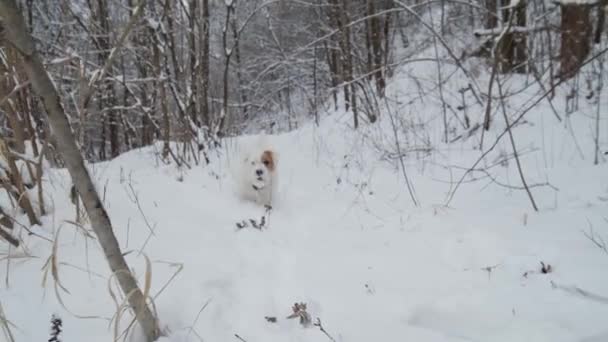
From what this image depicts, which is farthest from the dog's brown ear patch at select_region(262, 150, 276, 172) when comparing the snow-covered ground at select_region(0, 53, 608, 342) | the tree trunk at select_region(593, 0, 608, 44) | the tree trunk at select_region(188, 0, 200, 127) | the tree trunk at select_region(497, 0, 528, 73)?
the tree trunk at select_region(593, 0, 608, 44)

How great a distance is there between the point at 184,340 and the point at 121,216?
96 cm

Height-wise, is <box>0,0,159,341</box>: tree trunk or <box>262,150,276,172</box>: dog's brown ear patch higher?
<box>0,0,159,341</box>: tree trunk

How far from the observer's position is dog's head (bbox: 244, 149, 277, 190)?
103 inches

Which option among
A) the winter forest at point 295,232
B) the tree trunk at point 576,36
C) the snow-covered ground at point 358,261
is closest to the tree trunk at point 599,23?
the tree trunk at point 576,36

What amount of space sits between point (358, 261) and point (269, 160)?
4.22 ft

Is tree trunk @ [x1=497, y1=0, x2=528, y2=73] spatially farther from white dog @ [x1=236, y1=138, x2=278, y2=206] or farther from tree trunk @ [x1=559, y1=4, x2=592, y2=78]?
white dog @ [x1=236, y1=138, x2=278, y2=206]

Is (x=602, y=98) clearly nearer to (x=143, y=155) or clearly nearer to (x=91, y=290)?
(x=91, y=290)

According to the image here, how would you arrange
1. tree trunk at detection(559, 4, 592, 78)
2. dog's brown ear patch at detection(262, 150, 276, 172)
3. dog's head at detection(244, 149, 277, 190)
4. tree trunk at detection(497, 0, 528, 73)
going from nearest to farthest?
dog's head at detection(244, 149, 277, 190) < dog's brown ear patch at detection(262, 150, 276, 172) < tree trunk at detection(559, 4, 592, 78) < tree trunk at detection(497, 0, 528, 73)

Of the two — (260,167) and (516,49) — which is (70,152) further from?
(516,49)

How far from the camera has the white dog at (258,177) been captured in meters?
2.61

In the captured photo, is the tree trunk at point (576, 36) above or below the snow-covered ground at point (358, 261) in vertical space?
above

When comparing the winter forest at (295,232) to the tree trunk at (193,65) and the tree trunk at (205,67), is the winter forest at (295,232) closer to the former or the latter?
the tree trunk at (193,65)

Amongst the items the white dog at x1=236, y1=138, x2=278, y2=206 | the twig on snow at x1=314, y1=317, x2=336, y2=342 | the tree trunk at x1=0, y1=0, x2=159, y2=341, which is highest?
the tree trunk at x1=0, y1=0, x2=159, y2=341

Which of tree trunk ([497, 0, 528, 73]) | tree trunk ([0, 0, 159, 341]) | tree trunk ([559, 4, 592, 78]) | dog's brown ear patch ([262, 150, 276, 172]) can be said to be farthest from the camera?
tree trunk ([497, 0, 528, 73])
